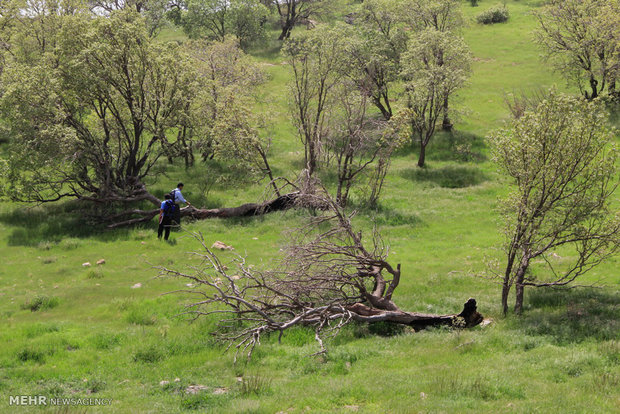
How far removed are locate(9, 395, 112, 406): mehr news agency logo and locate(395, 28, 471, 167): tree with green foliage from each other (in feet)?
88.8

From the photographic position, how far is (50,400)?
34.4 ft

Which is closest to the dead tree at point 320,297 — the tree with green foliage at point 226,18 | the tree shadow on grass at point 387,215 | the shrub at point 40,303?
the shrub at point 40,303

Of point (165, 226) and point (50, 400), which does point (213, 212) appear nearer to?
point (165, 226)

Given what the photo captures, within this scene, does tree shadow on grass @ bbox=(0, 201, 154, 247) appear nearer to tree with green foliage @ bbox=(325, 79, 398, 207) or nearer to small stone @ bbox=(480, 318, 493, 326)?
tree with green foliage @ bbox=(325, 79, 398, 207)

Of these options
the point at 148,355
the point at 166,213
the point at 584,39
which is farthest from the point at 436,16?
the point at 148,355

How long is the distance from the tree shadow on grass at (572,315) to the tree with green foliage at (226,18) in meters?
54.0

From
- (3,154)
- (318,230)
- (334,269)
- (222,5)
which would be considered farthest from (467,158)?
(222,5)

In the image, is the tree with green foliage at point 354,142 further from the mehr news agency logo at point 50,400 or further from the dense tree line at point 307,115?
the mehr news agency logo at point 50,400

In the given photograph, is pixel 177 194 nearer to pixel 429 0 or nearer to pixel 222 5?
pixel 429 0

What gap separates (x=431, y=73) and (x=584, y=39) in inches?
647

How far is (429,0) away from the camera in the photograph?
45094 millimetres

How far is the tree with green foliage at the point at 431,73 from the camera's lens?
34.8 m

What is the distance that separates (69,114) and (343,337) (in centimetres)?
2033

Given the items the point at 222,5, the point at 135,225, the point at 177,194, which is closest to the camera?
the point at 177,194
